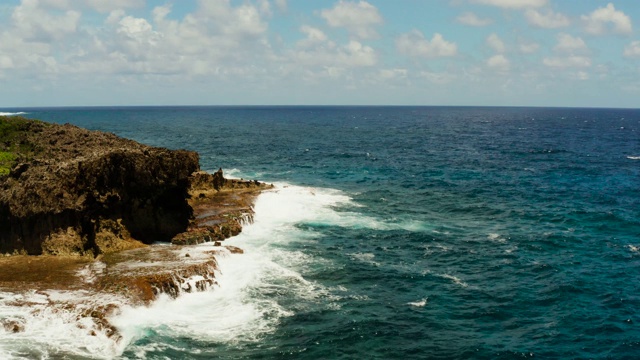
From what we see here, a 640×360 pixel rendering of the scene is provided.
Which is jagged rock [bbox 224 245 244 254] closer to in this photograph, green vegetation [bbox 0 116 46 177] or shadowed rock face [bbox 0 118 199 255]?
shadowed rock face [bbox 0 118 199 255]

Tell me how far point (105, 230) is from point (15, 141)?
25603 mm

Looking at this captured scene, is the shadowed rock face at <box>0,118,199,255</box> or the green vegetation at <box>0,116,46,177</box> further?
the green vegetation at <box>0,116,46,177</box>

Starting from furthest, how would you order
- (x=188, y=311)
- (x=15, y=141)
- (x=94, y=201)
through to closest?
(x=15, y=141) < (x=94, y=201) < (x=188, y=311)

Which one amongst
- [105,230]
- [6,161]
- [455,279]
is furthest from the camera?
[6,161]

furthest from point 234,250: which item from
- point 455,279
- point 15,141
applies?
point 15,141

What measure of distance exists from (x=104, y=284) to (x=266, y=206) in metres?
28.3

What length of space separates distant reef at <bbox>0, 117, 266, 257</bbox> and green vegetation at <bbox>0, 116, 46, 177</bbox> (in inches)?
7.7

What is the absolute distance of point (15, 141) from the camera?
5875 centimetres

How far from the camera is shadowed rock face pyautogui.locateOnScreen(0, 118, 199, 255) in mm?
39500

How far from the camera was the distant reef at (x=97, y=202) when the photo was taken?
39594 millimetres

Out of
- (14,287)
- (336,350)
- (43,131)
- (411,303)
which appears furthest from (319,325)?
(43,131)

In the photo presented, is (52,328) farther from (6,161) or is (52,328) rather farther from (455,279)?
(6,161)

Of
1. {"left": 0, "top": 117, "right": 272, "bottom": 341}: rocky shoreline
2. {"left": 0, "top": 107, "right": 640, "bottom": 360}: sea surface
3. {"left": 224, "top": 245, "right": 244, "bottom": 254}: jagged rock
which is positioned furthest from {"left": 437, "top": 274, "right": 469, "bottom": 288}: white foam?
{"left": 0, "top": 117, "right": 272, "bottom": 341}: rocky shoreline

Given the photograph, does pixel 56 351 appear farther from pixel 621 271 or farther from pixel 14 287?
pixel 621 271
